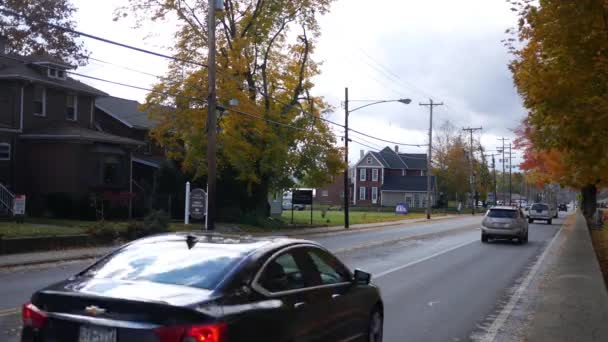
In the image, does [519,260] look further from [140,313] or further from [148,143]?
[148,143]

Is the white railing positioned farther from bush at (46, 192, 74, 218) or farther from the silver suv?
the silver suv

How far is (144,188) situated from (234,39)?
1068 centimetres

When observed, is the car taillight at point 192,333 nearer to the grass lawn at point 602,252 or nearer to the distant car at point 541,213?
the grass lawn at point 602,252

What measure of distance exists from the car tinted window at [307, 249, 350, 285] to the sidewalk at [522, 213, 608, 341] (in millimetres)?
3739

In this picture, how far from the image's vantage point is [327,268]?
704 centimetres

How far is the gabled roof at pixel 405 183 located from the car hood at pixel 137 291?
3874 inches

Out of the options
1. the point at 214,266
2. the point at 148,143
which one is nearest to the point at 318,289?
the point at 214,266

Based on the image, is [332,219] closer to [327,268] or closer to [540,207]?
[540,207]

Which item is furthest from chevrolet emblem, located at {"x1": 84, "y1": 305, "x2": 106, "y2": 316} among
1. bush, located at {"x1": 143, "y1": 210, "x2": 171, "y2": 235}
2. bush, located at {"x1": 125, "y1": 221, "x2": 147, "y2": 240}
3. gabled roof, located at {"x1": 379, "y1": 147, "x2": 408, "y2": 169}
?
gabled roof, located at {"x1": 379, "y1": 147, "x2": 408, "y2": 169}

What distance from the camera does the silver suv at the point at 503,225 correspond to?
29.3m

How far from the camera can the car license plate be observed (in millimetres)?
4840

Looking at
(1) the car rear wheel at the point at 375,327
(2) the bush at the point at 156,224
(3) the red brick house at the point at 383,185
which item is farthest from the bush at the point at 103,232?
(3) the red brick house at the point at 383,185

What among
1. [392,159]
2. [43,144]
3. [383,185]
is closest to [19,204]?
[43,144]

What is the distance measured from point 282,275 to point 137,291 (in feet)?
4.52
